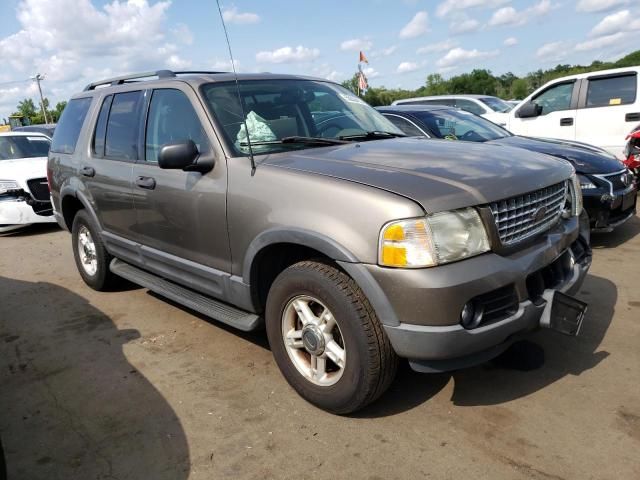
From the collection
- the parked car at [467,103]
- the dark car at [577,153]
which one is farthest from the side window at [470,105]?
the dark car at [577,153]

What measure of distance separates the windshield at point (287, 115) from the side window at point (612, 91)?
6.17 meters

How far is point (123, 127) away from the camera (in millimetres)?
4297

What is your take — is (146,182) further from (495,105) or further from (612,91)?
(495,105)

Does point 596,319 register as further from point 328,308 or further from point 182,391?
point 182,391

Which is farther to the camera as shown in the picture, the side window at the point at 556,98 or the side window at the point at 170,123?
the side window at the point at 556,98

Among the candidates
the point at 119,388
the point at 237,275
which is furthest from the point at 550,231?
the point at 119,388

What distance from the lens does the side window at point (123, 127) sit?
13.5 feet

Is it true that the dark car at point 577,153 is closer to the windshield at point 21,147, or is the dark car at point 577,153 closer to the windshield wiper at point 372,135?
the windshield wiper at point 372,135

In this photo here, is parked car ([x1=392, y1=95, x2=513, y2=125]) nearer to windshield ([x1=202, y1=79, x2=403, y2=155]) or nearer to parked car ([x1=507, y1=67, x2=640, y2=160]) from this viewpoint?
parked car ([x1=507, y1=67, x2=640, y2=160])

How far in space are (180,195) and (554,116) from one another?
7.57 m

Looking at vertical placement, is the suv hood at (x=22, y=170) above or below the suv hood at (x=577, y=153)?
below

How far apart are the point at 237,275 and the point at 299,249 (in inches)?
19.8

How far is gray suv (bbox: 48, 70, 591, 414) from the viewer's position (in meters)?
2.45

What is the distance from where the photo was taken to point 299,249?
2.99 meters
